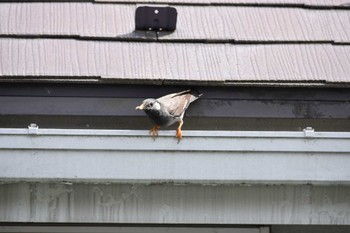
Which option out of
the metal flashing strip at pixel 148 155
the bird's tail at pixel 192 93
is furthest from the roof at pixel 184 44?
the metal flashing strip at pixel 148 155

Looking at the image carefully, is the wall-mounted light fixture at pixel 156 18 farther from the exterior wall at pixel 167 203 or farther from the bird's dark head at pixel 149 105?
the exterior wall at pixel 167 203

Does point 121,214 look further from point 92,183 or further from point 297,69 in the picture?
point 297,69

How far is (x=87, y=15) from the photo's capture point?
12.8ft

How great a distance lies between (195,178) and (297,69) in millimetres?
856

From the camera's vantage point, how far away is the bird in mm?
3369

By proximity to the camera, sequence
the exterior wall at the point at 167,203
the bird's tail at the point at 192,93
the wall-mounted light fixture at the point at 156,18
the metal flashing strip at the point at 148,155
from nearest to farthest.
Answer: the metal flashing strip at the point at 148,155 < the exterior wall at the point at 167,203 < the bird's tail at the point at 192,93 < the wall-mounted light fixture at the point at 156,18

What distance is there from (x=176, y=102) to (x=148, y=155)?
1.21 ft

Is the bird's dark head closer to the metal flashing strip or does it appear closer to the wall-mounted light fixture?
the metal flashing strip

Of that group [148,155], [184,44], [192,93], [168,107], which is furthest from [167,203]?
[184,44]

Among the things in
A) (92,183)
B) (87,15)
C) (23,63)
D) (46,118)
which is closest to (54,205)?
(92,183)

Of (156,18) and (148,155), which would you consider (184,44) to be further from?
(148,155)

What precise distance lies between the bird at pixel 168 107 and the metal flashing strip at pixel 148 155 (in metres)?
0.10

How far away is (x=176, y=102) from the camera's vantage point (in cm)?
347

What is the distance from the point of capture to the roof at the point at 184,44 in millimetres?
3625
